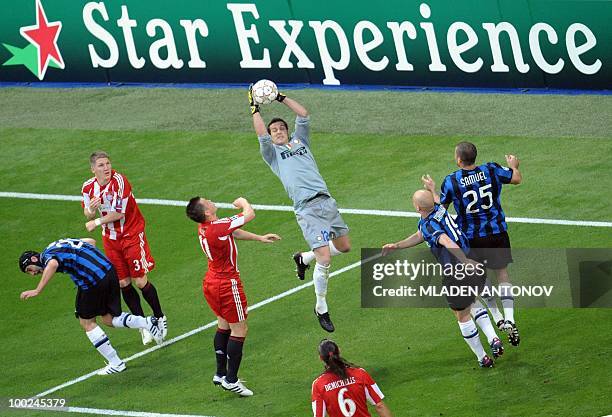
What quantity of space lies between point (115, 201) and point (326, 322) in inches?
122

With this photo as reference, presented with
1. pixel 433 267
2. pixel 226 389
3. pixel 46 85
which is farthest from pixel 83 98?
pixel 226 389

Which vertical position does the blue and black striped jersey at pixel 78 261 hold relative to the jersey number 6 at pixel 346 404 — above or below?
above

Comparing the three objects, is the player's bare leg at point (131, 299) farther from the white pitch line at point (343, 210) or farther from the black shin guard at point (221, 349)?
the white pitch line at point (343, 210)

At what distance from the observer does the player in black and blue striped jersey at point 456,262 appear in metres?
13.2

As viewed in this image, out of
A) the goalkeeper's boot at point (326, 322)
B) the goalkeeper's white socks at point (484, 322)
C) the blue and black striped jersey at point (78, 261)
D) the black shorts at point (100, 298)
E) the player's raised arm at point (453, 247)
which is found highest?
the blue and black striped jersey at point (78, 261)

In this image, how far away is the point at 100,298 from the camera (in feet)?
48.3

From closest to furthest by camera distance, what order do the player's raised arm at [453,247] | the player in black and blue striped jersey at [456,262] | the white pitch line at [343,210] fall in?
1. the player's raised arm at [453,247]
2. the player in black and blue striped jersey at [456,262]
3. the white pitch line at [343,210]

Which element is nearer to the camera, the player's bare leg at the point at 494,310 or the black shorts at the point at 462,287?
the black shorts at the point at 462,287

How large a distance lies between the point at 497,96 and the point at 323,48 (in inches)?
142

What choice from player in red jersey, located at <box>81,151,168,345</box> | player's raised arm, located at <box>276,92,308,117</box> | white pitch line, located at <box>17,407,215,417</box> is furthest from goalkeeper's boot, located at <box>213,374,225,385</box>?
player's raised arm, located at <box>276,92,308,117</box>

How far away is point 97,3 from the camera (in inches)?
1025

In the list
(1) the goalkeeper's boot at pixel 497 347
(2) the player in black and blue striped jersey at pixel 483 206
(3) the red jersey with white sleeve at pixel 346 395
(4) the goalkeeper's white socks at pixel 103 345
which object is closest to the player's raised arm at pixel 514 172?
(2) the player in black and blue striped jersey at pixel 483 206

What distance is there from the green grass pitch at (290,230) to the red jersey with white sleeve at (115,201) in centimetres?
148

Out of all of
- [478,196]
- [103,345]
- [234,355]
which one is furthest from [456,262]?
[103,345]
